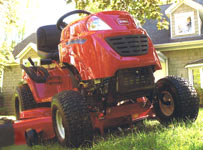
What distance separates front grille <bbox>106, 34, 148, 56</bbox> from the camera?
2.76m

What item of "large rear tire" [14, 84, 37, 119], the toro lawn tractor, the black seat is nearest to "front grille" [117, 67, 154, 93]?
the toro lawn tractor

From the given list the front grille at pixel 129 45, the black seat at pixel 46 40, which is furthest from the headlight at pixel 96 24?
the black seat at pixel 46 40

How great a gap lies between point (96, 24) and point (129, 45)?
452mm

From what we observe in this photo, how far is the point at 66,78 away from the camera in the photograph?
372cm

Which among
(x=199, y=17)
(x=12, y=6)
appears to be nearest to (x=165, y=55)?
(x=199, y=17)

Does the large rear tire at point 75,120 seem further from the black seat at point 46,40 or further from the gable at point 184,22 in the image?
the gable at point 184,22

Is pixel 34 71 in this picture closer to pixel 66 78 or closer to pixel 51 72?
pixel 51 72

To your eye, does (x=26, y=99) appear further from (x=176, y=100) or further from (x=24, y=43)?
(x=24, y=43)

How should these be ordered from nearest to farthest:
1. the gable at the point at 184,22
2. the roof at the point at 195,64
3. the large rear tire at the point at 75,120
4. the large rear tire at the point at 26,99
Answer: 1. the large rear tire at the point at 75,120
2. the large rear tire at the point at 26,99
3. the roof at the point at 195,64
4. the gable at the point at 184,22

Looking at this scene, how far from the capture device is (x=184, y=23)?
14117mm

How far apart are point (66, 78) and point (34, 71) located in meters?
0.66

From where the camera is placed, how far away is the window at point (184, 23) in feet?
44.9

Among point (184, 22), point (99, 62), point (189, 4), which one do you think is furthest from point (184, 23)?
point (99, 62)

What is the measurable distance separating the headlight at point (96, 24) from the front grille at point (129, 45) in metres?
0.19
